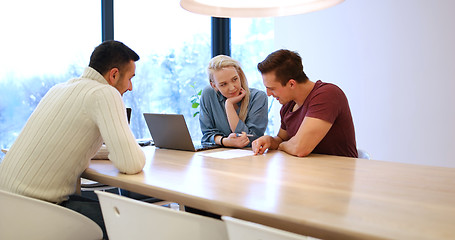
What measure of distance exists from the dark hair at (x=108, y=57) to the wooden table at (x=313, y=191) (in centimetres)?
47

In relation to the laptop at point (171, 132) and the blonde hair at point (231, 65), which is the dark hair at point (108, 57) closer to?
the laptop at point (171, 132)

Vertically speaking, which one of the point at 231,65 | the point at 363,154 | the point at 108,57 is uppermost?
the point at 108,57

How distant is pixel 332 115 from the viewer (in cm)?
202

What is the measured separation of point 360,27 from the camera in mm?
3723

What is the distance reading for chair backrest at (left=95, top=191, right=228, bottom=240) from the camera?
1081mm

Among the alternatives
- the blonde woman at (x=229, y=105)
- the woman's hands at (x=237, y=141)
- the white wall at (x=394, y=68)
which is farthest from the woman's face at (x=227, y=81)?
the white wall at (x=394, y=68)

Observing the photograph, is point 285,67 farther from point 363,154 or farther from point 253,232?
point 253,232

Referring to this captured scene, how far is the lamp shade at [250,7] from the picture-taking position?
2006mm

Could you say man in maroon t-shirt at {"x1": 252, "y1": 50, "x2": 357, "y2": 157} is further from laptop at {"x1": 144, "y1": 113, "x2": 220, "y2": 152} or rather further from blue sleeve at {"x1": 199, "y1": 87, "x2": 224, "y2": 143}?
blue sleeve at {"x1": 199, "y1": 87, "x2": 224, "y2": 143}

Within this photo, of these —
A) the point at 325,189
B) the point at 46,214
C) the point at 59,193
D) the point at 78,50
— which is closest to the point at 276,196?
the point at 325,189

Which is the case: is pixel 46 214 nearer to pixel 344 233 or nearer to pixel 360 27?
pixel 344 233

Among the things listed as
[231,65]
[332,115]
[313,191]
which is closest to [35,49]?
[231,65]

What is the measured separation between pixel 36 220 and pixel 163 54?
3.02 m

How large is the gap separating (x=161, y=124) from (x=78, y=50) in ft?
5.54
